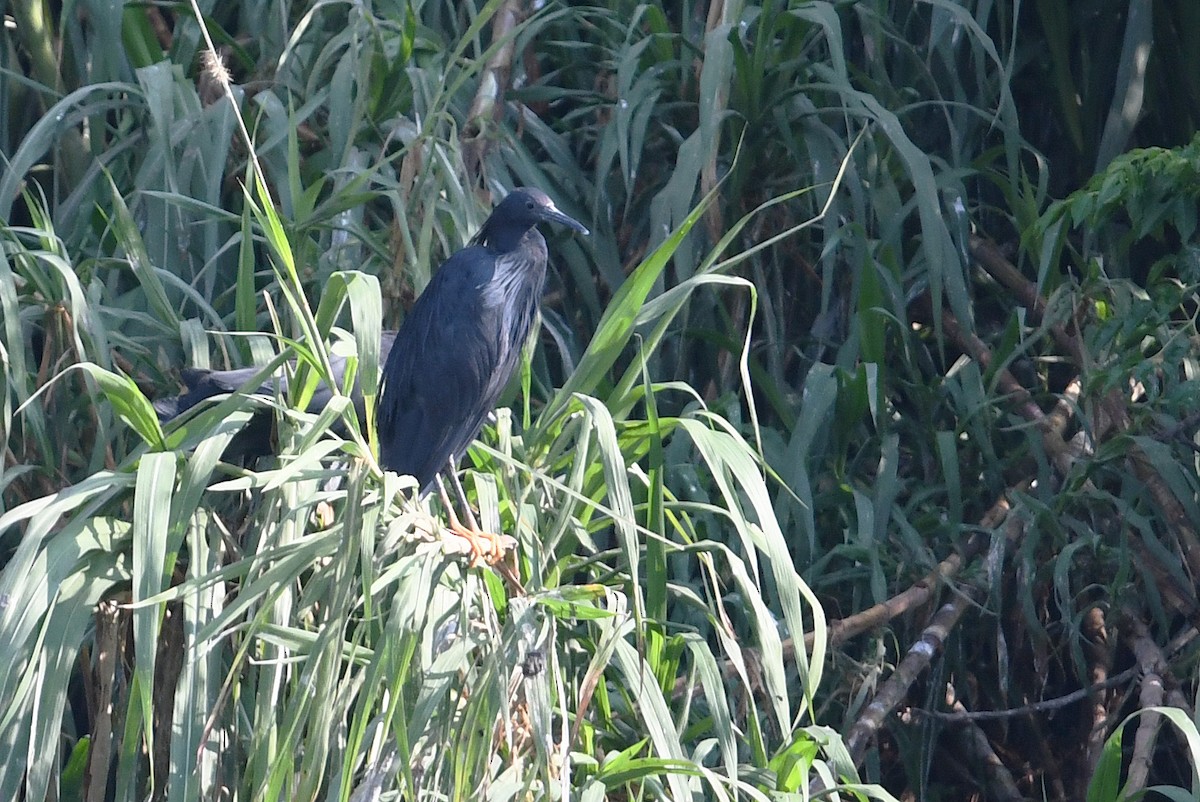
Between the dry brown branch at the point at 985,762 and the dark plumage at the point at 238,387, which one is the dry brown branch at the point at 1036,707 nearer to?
the dry brown branch at the point at 985,762

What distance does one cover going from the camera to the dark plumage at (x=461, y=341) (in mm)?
2016

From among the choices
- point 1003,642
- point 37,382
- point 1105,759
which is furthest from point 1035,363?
point 37,382

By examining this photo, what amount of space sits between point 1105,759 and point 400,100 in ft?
4.55

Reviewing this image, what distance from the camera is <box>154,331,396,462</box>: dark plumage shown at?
195 centimetres

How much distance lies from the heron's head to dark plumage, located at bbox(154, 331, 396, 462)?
0.23 meters

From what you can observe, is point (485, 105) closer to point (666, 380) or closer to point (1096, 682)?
point (666, 380)

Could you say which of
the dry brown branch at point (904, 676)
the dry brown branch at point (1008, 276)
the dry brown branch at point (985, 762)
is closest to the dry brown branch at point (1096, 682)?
the dry brown branch at point (985, 762)

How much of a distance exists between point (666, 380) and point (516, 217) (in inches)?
16.1

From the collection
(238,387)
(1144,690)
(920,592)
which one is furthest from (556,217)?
(1144,690)

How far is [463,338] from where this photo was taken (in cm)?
205

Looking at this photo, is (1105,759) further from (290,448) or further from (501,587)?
(290,448)

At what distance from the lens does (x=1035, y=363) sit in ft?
8.24

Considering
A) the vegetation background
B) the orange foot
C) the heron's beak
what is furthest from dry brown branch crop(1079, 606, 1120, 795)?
the orange foot

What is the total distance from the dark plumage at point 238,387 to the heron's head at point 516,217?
0.23 m
